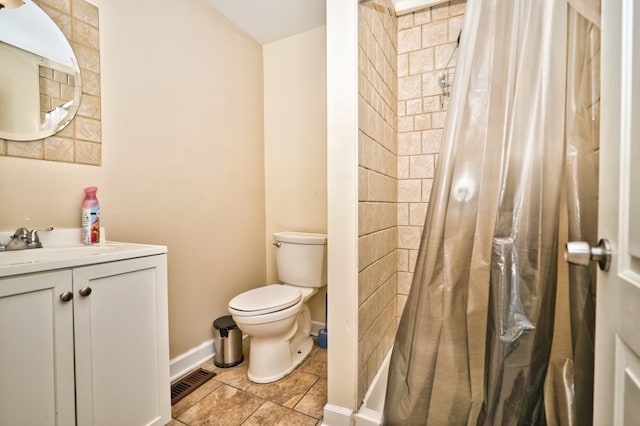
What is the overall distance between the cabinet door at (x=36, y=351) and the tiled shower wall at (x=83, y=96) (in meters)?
0.62

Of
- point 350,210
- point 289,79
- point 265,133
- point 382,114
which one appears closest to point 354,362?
point 350,210

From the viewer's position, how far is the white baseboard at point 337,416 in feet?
3.83

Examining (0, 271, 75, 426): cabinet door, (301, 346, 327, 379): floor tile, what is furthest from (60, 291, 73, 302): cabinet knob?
(301, 346, 327, 379): floor tile

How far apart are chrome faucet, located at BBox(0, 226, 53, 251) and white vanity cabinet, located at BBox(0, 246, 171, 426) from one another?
108mm

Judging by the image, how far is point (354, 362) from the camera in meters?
1.17

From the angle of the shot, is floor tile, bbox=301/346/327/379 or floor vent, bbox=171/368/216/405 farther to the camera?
floor tile, bbox=301/346/327/379

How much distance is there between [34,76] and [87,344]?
1044mm

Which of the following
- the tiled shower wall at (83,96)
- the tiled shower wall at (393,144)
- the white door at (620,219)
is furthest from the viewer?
the tiled shower wall at (393,144)

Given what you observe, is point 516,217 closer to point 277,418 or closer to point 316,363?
point 277,418

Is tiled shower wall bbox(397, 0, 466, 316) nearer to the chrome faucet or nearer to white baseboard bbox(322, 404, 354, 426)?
white baseboard bbox(322, 404, 354, 426)

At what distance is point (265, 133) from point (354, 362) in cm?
178

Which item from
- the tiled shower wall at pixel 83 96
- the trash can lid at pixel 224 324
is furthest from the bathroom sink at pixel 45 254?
the trash can lid at pixel 224 324

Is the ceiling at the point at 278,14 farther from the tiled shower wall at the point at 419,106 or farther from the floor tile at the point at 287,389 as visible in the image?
the floor tile at the point at 287,389

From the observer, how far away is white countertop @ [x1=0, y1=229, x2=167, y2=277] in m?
0.77
